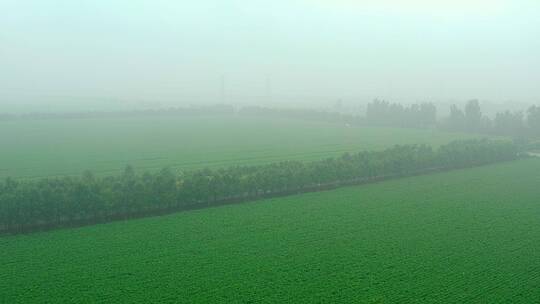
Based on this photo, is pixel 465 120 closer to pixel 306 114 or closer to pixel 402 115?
pixel 402 115

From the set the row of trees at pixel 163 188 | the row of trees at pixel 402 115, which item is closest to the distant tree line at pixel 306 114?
the row of trees at pixel 402 115

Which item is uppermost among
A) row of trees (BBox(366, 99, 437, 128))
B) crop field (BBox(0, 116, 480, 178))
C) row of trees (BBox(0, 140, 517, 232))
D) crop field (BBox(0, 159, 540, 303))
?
row of trees (BBox(366, 99, 437, 128))

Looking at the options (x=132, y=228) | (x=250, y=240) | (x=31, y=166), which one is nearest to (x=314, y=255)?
(x=250, y=240)

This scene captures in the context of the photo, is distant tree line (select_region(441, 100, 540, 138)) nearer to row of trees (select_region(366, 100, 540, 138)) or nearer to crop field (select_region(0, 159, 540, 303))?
row of trees (select_region(366, 100, 540, 138))

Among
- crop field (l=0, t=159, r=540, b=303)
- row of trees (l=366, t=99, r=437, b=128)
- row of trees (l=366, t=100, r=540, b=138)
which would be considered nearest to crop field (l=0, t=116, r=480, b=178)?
row of trees (l=366, t=100, r=540, b=138)

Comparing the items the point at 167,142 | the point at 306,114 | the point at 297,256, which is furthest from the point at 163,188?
the point at 306,114

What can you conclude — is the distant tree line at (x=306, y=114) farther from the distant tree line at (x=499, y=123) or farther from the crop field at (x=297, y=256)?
the crop field at (x=297, y=256)

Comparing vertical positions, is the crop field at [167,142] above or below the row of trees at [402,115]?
below
